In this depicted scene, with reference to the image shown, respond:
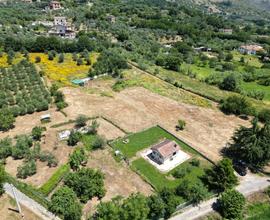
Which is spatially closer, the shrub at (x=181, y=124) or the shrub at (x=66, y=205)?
the shrub at (x=66, y=205)

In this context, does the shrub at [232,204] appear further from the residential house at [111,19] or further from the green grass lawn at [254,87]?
the residential house at [111,19]

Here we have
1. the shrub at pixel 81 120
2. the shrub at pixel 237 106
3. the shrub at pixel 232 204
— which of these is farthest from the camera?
the shrub at pixel 237 106

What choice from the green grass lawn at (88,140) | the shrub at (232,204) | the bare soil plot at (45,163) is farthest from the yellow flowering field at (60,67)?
the shrub at (232,204)

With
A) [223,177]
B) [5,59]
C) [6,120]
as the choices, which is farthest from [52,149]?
[5,59]

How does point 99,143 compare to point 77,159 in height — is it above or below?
below

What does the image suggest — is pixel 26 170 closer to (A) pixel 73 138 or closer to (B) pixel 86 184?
(A) pixel 73 138

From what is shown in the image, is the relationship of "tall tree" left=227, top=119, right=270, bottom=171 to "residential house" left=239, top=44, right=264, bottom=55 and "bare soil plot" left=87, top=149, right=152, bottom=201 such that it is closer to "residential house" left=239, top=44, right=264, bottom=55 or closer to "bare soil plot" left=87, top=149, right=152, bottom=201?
"bare soil plot" left=87, top=149, right=152, bottom=201
